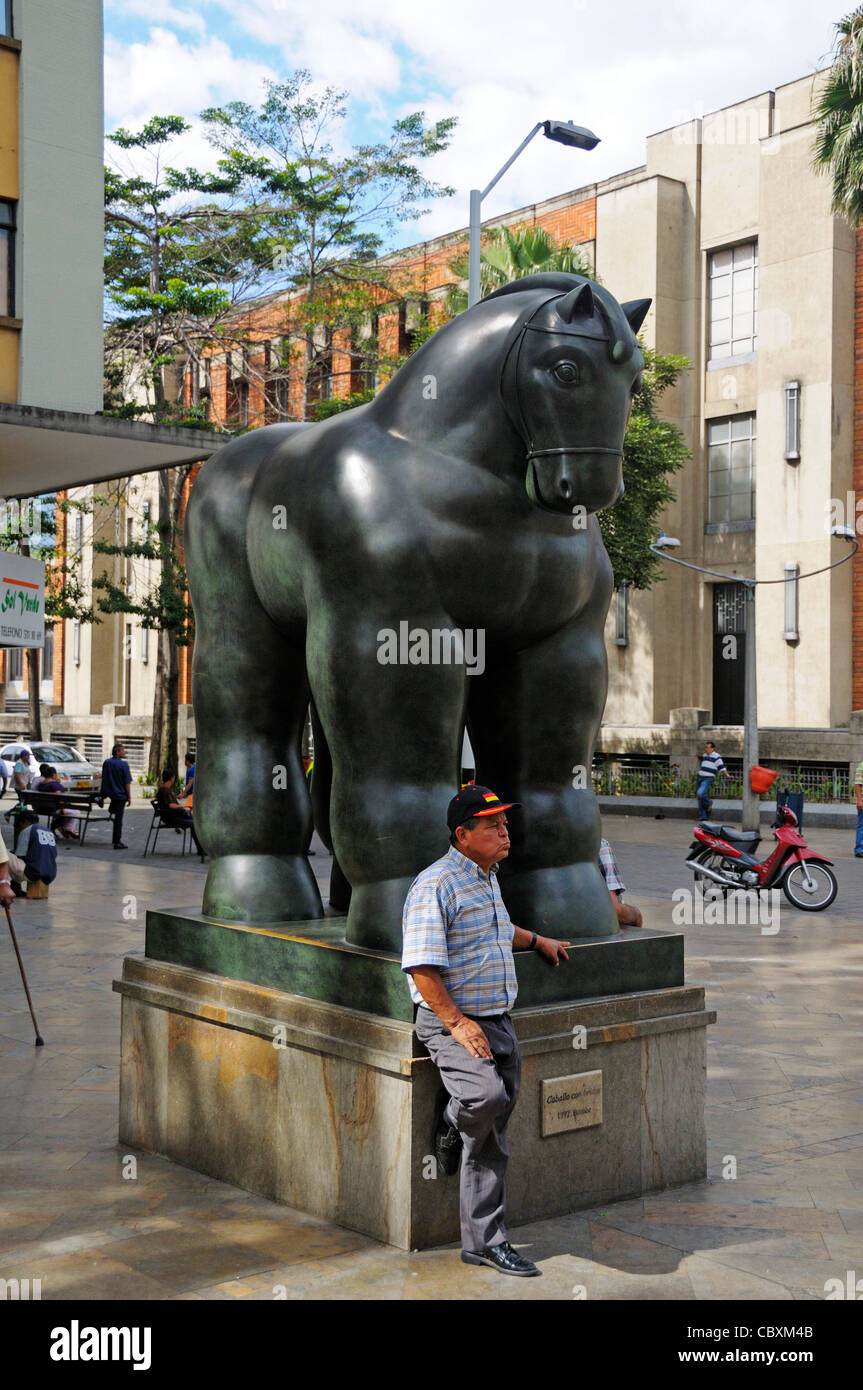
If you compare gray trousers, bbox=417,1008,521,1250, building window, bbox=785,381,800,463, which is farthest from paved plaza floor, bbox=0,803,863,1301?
building window, bbox=785,381,800,463

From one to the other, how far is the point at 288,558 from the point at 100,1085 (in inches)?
118

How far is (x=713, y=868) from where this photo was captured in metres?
14.6

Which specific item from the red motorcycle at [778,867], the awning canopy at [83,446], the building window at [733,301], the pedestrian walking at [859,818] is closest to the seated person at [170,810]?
the awning canopy at [83,446]

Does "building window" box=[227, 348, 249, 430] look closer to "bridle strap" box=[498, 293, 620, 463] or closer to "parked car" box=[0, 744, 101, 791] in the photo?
"parked car" box=[0, 744, 101, 791]

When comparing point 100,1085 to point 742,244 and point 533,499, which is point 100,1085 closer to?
point 533,499

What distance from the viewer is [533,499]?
436cm

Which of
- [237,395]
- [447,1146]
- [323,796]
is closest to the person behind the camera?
[447,1146]

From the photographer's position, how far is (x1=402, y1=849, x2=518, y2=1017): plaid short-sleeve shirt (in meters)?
4.04

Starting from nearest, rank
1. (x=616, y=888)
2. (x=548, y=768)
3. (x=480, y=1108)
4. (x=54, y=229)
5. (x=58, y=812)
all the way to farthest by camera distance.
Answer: (x=480, y=1108) < (x=548, y=768) < (x=616, y=888) < (x=54, y=229) < (x=58, y=812)

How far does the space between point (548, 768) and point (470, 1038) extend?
1.21 metres

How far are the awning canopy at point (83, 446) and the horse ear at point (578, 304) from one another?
10026mm

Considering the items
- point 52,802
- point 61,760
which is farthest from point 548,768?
point 61,760

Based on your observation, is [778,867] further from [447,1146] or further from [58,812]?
[58,812]
